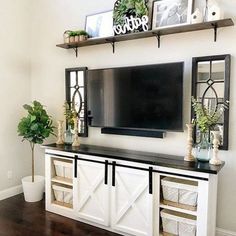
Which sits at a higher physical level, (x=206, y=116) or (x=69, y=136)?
(x=206, y=116)

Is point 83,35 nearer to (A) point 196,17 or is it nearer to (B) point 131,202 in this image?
(A) point 196,17

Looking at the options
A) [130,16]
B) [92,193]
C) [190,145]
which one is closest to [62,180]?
[92,193]

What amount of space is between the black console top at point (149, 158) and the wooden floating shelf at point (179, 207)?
14.8 inches

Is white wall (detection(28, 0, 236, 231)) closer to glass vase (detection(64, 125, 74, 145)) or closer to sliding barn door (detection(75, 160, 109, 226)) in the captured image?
glass vase (detection(64, 125, 74, 145))

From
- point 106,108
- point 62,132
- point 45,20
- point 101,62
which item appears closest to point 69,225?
point 62,132

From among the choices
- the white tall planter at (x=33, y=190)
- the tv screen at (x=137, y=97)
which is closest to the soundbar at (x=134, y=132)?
the tv screen at (x=137, y=97)

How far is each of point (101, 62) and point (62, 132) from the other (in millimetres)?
1050

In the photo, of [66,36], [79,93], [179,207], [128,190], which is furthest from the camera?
[79,93]

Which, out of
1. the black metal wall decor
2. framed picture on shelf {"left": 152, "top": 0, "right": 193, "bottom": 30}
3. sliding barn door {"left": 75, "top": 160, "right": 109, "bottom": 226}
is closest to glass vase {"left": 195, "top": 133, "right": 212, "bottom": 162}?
sliding barn door {"left": 75, "top": 160, "right": 109, "bottom": 226}

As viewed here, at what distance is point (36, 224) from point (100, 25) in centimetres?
242

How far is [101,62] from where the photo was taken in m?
3.26

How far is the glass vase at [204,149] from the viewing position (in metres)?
2.43

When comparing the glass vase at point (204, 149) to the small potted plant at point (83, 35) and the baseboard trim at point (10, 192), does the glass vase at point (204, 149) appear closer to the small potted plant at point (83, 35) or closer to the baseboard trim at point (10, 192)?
the small potted plant at point (83, 35)

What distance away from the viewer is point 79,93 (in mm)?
3441
